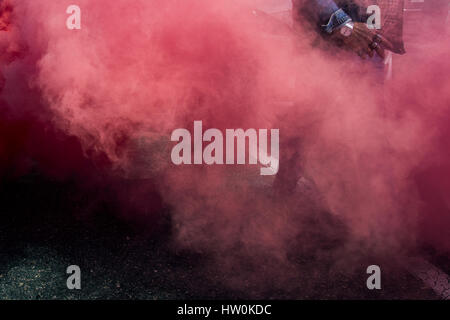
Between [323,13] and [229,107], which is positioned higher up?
[323,13]

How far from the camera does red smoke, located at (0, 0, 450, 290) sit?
2.89 meters

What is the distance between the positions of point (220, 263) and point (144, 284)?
55cm

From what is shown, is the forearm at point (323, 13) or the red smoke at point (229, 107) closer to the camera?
the forearm at point (323, 13)

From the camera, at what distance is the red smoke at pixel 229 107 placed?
9.48ft

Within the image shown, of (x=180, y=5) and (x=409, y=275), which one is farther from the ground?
(x=180, y=5)

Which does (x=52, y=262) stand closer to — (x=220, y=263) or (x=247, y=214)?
(x=220, y=263)

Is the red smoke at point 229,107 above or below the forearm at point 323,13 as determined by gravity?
below

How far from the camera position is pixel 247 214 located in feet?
10.4

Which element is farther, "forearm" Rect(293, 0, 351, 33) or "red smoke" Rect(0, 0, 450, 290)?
"red smoke" Rect(0, 0, 450, 290)

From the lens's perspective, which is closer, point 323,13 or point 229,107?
point 323,13

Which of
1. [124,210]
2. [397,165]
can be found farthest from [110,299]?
[397,165]

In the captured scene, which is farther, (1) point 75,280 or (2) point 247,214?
(2) point 247,214

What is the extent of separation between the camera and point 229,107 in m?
3.21
